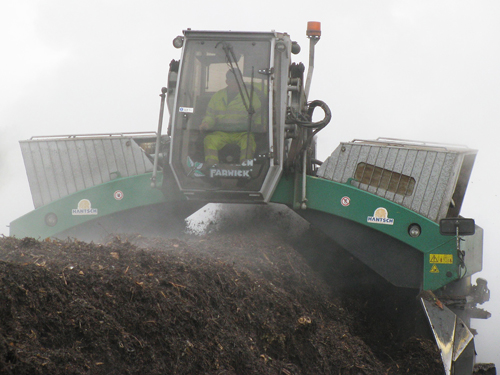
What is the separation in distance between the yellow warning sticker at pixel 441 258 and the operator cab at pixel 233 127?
1.79m

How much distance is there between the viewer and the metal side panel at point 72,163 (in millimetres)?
7285

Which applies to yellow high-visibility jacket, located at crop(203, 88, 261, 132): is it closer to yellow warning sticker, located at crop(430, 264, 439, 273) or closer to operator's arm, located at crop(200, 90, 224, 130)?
operator's arm, located at crop(200, 90, 224, 130)

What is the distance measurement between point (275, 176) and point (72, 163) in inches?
94.9

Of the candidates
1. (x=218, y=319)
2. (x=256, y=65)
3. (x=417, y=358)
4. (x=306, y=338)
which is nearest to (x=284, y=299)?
(x=306, y=338)

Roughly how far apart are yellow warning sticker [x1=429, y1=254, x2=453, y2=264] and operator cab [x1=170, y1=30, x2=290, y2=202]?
5.87 ft

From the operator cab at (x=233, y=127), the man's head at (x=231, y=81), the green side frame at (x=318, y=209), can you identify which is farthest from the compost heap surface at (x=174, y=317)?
the man's head at (x=231, y=81)

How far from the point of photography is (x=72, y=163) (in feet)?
24.1

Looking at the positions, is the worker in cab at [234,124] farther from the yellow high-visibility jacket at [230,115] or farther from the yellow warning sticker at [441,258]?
the yellow warning sticker at [441,258]

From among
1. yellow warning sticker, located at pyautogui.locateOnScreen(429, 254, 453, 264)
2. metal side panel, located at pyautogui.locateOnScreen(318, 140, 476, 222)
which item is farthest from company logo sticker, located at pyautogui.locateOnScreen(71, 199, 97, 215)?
yellow warning sticker, located at pyautogui.locateOnScreen(429, 254, 453, 264)

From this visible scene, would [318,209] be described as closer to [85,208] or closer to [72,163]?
[85,208]

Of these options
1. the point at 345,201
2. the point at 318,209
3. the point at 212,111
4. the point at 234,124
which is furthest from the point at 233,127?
the point at 345,201

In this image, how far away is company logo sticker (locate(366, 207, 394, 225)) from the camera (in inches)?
262

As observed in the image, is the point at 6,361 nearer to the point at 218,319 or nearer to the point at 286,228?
the point at 218,319

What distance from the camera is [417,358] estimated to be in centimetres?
566
